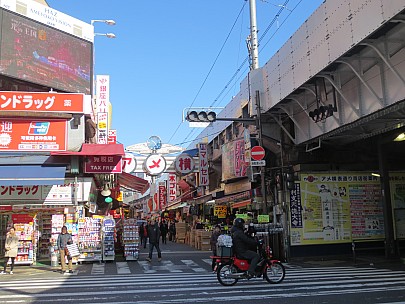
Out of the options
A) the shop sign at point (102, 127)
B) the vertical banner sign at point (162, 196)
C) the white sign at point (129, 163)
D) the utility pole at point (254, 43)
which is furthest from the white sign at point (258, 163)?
the vertical banner sign at point (162, 196)

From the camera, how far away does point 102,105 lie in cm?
2605

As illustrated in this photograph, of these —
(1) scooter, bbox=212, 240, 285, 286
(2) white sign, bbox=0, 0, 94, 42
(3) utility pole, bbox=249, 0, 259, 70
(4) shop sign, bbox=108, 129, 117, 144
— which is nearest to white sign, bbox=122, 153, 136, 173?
(4) shop sign, bbox=108, 129, 117, 144

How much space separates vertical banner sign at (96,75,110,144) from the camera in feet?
84.5

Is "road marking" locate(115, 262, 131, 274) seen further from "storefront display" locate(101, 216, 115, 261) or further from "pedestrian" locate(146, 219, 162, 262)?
"pedestrian" locate(146, 219, 162, 262)

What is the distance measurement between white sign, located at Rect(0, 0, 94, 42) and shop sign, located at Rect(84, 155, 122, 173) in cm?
807

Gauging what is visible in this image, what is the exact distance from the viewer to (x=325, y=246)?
60.1ft

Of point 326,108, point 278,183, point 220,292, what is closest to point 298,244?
point 278,183

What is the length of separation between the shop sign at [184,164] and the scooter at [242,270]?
639 inches

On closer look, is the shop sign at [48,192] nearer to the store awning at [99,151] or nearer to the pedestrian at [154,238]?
the store awning at [99,151]

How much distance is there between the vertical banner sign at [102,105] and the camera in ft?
84.5

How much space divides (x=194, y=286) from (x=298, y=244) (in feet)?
25.0

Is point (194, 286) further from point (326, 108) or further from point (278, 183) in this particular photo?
point (278, 183)

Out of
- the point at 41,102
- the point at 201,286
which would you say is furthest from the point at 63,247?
the point at 41,102

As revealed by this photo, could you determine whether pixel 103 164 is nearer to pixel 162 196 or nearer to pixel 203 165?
pixel 203 165
